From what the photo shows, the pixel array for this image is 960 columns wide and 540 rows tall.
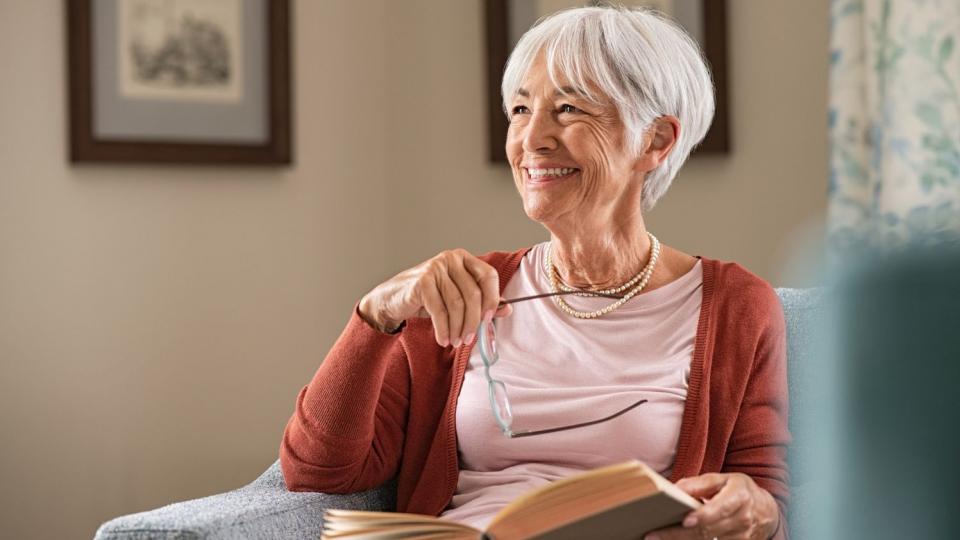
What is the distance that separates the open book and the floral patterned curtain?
37.8 inches

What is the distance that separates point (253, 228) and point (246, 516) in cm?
144

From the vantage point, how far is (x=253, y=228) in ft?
9.20

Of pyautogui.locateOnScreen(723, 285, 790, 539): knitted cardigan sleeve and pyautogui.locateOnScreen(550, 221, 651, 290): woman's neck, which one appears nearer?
pyautogui.locateOnScreen(723, 285, 790, 539): knitted cardigan sleeve

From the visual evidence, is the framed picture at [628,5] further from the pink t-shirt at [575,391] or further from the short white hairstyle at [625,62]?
the pink t-shirt at [575,391]

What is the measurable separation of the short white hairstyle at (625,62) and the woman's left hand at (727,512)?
22.1 inches

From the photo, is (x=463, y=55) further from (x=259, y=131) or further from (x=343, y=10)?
(x=259, y=131)

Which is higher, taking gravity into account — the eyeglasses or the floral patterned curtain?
the floral patterned curtain

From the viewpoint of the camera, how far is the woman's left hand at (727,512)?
1301 millimetres

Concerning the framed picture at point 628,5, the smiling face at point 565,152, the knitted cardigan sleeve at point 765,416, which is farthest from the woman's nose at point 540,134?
the framed picture at point 628,5

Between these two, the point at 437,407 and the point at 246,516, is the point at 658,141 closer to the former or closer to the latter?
the point at 437,407

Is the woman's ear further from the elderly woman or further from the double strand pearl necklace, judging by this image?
the double strand pearl necklace

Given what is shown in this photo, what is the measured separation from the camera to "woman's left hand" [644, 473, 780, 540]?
130cm

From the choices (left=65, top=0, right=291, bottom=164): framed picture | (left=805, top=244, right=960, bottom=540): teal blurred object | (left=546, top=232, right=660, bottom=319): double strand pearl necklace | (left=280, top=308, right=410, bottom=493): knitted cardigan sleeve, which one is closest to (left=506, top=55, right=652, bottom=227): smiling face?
Result: (left=546, top=232, right=660, bottom=319): double strand pearl necklace

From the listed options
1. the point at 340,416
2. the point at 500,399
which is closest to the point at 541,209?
the point at 500,399
